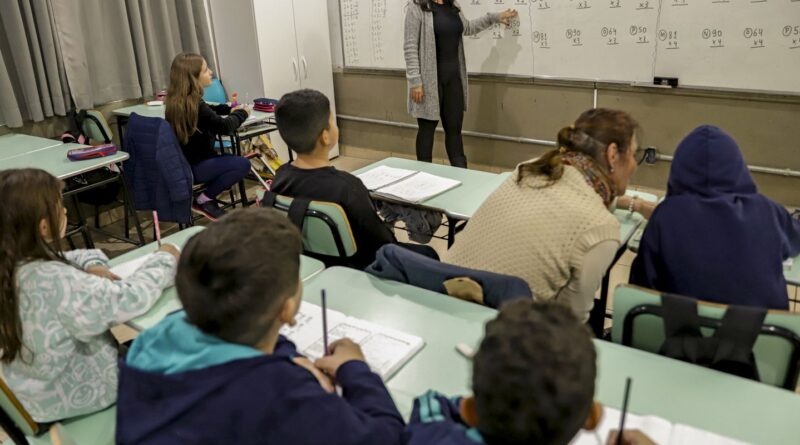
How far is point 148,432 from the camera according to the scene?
89 centimetres

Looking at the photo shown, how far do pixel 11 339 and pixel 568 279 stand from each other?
1.34 metres

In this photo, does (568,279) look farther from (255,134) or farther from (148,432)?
(255,134)

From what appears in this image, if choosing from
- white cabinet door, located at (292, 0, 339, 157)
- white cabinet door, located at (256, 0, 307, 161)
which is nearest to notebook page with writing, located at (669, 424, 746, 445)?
white cabinet door, located at (256, 0, 307, 161)

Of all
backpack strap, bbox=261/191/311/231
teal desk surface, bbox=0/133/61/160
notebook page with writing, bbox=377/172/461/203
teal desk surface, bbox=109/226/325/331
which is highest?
teal desk surface, bbox=0/133/61/160

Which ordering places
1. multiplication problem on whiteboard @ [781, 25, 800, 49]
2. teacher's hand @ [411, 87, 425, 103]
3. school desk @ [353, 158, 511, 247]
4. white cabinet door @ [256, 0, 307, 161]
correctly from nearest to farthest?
school desk @ [353, 158, 511, 247], multiplication problem on whiteboard @ [781, 25, 800, 49], teacher's hand @ [411, 87, 425, 103], white cabinet door @ [256, 0, 307, 161]

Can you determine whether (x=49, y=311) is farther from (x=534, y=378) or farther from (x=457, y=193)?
(x=457, y=193)

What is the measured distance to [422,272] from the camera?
1.65 metres

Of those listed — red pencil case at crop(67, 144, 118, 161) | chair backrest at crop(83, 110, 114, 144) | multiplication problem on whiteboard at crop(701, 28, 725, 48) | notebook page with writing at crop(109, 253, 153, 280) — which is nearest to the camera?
notebook page with writing at crop(109, 253, 153, 280)

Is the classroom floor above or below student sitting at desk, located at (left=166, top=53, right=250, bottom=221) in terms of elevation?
below

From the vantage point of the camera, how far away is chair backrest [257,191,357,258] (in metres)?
1.94

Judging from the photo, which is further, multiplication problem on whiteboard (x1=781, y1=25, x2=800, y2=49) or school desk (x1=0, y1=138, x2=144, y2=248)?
multiplication problem on whiteboard (x1=781, y1=25, x2=800, y2=49)

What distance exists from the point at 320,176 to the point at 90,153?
1.73 metres

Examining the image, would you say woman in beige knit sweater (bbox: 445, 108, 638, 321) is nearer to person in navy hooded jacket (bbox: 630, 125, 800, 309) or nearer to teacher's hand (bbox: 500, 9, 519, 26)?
person in navy hooded jacket (bbox: 630, 125, 800, 309)

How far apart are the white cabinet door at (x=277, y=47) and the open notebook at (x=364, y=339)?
11.3ft
